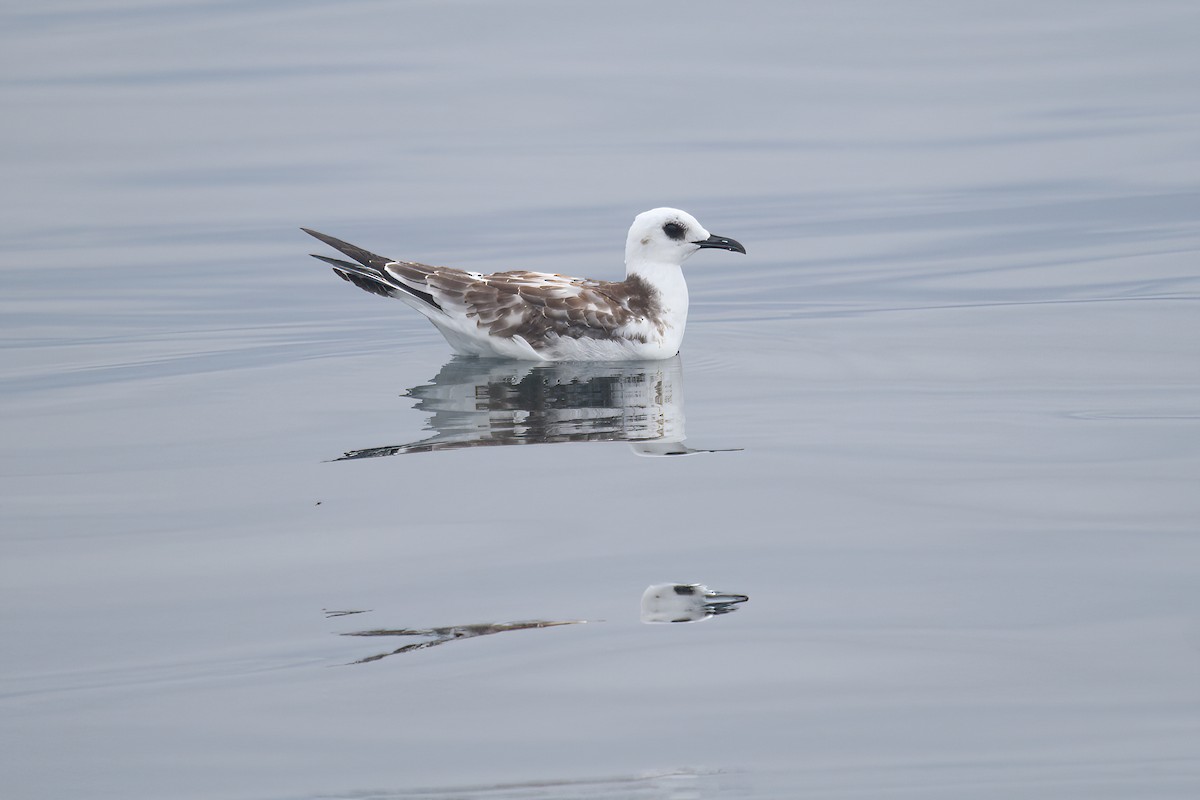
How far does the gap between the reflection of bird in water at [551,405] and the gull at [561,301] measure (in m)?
0.14

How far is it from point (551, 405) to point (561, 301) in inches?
58.9

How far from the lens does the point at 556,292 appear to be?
41.9 feet

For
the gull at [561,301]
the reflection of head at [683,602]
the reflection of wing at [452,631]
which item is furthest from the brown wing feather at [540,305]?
the reflection of wing at [452,631]

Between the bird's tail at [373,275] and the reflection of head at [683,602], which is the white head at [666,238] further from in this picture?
the reflection of head at [683,602]

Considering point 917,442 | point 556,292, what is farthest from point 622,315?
point 917,442

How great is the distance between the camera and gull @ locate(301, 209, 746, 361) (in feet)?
41.4

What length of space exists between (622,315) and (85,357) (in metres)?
4.27

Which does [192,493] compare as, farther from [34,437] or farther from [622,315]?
[622,315]

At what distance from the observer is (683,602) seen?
760 cm

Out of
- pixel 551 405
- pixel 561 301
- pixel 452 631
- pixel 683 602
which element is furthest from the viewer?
pixel 561 301

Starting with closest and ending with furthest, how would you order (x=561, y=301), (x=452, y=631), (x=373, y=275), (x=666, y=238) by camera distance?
1. (x=452, y=631)
2. (x=561, y=301)
3. (x=373, y=275)
4. (x=666, y=238)

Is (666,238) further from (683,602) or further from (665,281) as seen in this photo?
(683,602)

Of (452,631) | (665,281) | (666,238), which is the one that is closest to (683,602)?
(452,631)

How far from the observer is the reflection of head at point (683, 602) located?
24.5 ft
